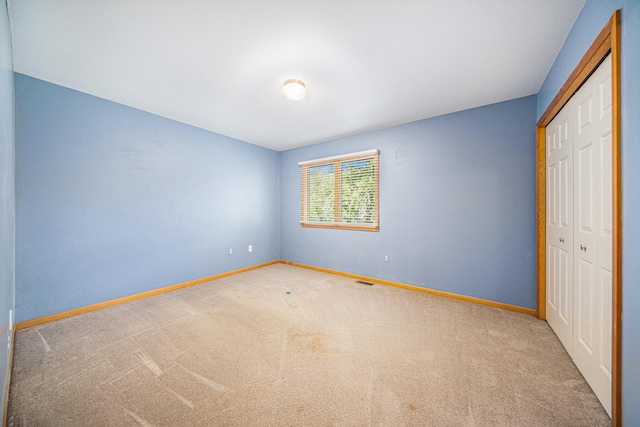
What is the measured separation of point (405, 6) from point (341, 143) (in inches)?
109

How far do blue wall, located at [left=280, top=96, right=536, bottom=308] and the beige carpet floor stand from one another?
566 millimetres

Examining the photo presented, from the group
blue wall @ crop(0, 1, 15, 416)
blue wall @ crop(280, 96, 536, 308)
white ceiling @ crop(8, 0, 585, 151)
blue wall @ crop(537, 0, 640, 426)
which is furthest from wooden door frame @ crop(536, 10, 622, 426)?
blue wall @ crop(0, 1, 15, 416)

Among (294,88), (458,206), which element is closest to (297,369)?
(294,88)

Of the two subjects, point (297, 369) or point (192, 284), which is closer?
point (297, 369)

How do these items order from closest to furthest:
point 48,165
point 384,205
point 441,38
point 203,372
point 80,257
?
point 203,372 < point 441,38 < point 48,165 < point 80,257 < point 384,205

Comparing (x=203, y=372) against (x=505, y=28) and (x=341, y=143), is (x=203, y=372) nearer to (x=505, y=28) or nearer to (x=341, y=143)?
(x=505, y=28)

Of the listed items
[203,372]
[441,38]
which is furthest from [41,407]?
[441,38]

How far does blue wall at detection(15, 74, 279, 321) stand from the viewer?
7.80 feet

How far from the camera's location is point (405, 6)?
1.53 metres

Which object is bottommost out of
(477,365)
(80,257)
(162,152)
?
(477,365)

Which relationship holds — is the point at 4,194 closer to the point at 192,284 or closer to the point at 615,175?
the point at 192,284

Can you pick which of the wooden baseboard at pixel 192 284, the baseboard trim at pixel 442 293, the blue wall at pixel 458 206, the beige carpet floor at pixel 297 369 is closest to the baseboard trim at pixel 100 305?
the wooden baseboard at pixel 192 284

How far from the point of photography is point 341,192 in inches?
169

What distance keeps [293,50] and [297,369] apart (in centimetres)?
255
